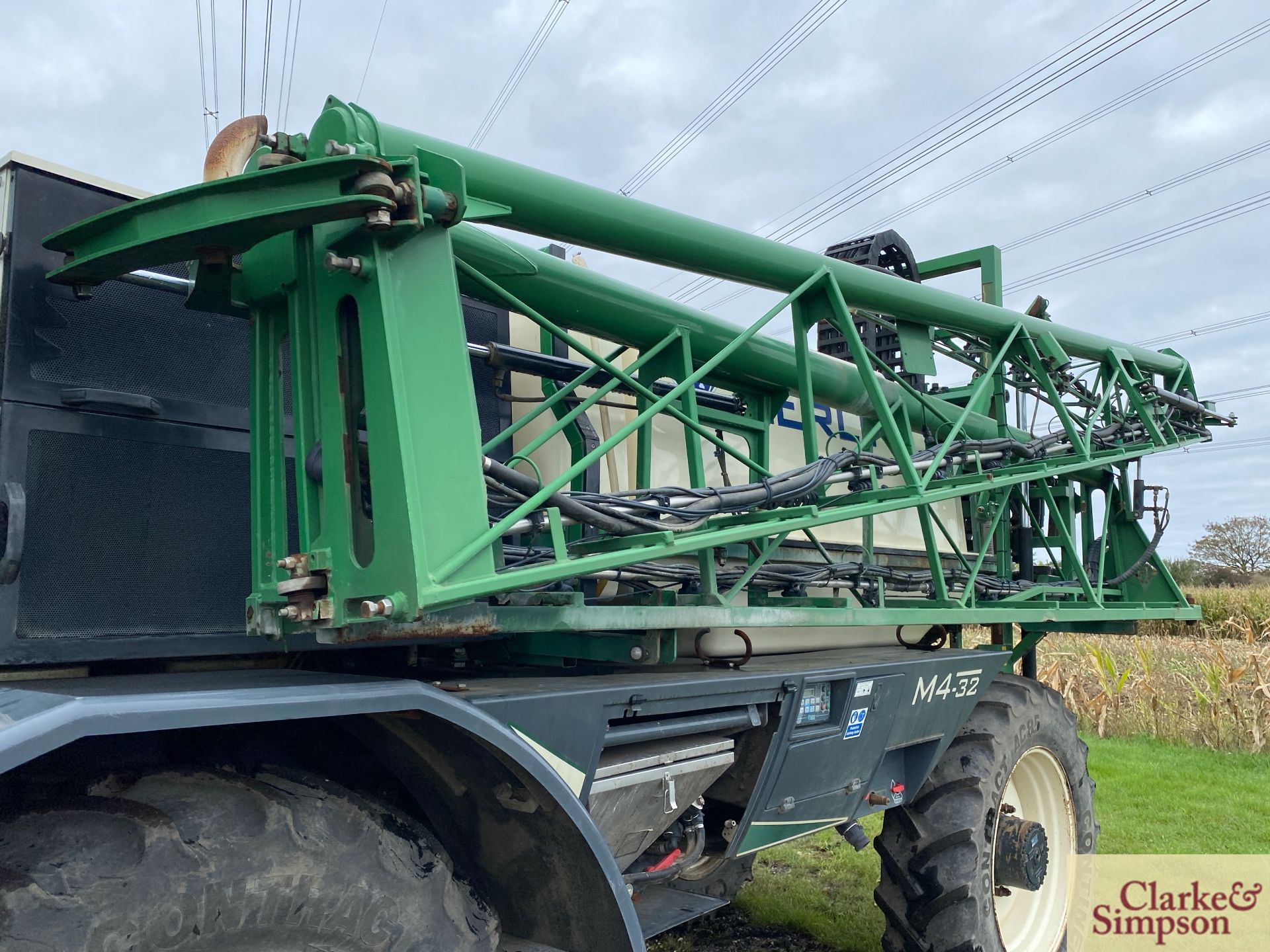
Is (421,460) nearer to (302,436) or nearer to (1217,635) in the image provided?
(302,436)

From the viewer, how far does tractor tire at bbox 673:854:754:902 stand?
135 inches

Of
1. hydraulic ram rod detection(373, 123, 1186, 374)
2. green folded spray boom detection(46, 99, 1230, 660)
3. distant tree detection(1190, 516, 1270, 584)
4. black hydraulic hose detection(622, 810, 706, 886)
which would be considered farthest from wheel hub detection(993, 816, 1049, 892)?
distant tree detection(1190, 516, 1270, 584)

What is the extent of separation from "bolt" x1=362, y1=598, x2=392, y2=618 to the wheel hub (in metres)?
3.29

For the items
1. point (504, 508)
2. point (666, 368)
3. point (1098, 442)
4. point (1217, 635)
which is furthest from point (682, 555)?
point (1217, 635)

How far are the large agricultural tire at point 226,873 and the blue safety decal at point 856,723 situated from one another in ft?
5.91

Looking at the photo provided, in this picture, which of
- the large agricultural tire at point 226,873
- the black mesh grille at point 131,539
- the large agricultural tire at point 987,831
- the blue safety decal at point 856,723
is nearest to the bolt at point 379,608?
the large agricultural tire at point 226,873

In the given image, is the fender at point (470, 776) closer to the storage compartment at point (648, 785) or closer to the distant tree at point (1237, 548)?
the storage compartment at point (648, 785)

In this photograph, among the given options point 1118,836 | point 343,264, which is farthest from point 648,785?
point 1118,836

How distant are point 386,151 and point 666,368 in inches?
65.1

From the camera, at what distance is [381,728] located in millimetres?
2273

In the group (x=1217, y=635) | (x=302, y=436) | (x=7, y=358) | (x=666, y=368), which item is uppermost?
(x=666, y=368)

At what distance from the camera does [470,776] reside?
7.72 ft

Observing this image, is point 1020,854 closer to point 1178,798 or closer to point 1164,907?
Answer: point 1164,907

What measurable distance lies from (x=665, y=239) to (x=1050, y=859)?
3.87 metres
